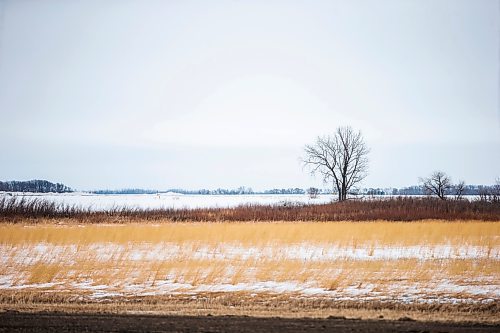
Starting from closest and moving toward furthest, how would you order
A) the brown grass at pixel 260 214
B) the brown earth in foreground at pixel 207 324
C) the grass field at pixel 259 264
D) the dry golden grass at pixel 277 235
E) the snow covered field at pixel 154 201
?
the brown earth in foreground at pixel 207 324
the grass field at pixel 259 264
the dry golden grass at pixel 277 235
the brown grass at pixel 260 214
the snow covered field at pixel 154 201

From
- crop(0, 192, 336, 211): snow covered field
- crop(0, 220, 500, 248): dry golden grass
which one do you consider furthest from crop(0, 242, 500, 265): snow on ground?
crop(0, 192, 336, 211): snow covered field

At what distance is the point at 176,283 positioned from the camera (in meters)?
11.9

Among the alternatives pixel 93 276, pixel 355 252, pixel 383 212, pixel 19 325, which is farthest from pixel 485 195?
pixel 19 325

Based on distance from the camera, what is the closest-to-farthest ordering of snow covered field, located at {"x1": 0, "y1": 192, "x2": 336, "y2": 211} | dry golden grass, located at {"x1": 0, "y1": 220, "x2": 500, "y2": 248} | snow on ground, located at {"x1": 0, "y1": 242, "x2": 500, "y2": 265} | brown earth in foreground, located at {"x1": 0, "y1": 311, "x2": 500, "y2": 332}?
brown earth in foreground, located at {"x1": 0, "y1": 311, "x2": 500, "y2": 332}
snow on ground, located at {"x1": 0, "y1": 242, "x2": 500, "y2": 265}
dry golden grass, located at {"x1": 0, "y1": 220, "x2": 500, "y2": 248}
snow covered field, located at {"x1": 0, "y1": 192, "x2": 336, "y2": 211}

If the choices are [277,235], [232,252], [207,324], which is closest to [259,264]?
[232,252]

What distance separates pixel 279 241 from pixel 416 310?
9302 mm

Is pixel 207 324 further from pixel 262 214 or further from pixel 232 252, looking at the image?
pixel 262 214

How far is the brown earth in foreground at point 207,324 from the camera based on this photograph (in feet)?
25.1

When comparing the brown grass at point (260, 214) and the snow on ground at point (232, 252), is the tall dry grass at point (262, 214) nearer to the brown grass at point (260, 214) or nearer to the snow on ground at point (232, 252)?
the brown grass at point (260, 214)

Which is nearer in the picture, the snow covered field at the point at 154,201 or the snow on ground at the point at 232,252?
the snow on ground at the point at 232,252

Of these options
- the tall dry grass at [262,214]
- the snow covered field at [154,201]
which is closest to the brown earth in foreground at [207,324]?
the tall dry grass at [262,214]

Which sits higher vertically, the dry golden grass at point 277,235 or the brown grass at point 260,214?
the brown grass at point 260,214

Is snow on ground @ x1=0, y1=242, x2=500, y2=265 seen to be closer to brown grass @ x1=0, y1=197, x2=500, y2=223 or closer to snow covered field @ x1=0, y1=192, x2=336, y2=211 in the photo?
brown grass @ x1=0, y1=197, x2=500, y2=223

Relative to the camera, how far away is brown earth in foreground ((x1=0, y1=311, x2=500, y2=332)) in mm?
7637
